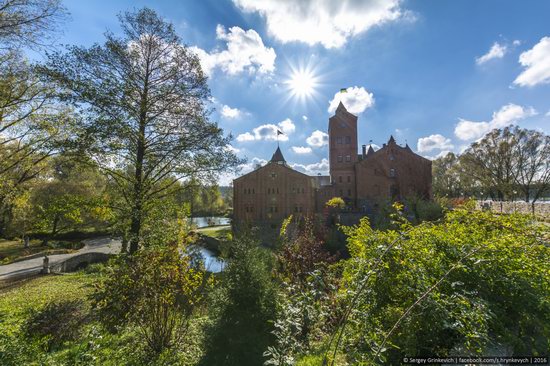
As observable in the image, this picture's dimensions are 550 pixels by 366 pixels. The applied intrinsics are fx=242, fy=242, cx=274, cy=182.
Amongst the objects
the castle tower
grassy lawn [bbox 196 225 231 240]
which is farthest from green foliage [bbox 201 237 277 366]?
the castle tower

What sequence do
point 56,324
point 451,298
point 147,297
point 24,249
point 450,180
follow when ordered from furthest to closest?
point 450,180, point 24,249, point 56,324, point 147,297, point 451,298

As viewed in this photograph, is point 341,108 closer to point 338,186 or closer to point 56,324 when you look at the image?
point 338,186

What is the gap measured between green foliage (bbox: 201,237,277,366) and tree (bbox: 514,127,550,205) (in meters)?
41.3

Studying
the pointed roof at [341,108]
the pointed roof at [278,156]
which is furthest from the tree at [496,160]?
the pointed roof at [278,156]

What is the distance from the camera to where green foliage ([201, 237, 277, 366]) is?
17.2 feet

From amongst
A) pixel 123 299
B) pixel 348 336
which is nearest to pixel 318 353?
pixel 348 336

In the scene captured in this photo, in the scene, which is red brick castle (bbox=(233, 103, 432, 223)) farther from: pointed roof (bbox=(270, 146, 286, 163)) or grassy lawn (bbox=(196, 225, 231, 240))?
pointed roof (bbox=(270, 146, 286, 163))

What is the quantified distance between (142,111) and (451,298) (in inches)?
412

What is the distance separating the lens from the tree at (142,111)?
8.40 meters

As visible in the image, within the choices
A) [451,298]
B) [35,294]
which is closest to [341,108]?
[35,294]

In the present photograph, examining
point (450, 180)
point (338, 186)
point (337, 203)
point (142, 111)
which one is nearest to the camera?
point (142, 111)

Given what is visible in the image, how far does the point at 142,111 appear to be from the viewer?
930cm

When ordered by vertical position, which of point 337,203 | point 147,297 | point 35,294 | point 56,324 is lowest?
point 35,294

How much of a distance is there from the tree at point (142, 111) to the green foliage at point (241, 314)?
4076 mm
